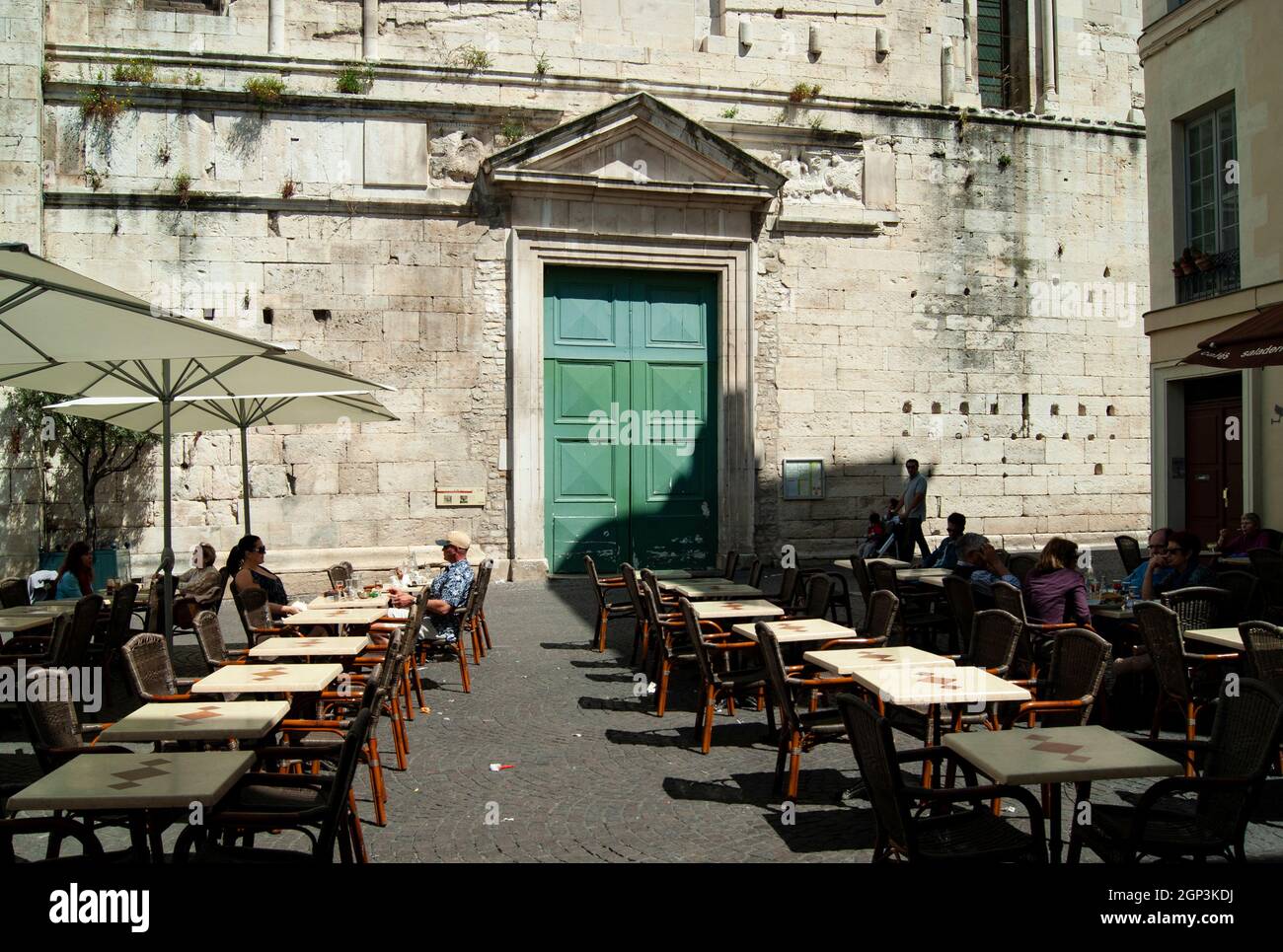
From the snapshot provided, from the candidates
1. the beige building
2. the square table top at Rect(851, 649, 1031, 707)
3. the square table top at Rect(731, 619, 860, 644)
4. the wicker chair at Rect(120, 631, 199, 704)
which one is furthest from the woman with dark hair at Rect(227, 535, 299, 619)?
the beige building

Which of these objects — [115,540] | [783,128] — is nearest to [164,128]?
[115,540]

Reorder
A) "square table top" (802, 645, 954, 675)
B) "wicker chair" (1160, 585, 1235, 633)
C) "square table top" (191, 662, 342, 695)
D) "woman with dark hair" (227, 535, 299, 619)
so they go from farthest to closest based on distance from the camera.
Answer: "woman with dark hair" (227, 535, 299, 619) → "wicker chair" (1160, 585, 1235, 633) → "square table top" (802, 645, 954, 675) → "square table top" (191, 662, 342, 695)

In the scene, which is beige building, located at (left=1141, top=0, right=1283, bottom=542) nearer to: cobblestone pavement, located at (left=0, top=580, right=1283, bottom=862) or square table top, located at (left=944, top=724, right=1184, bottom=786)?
cobblestone pavement, located at (left=0, top=580, right=1283, bottom=862)

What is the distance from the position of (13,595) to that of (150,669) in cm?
402

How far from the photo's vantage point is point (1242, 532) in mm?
10070

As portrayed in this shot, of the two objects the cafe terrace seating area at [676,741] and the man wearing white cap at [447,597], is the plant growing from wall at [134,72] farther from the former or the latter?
the man wearing white cap at [447,597]

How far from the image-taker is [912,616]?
859 centimetres

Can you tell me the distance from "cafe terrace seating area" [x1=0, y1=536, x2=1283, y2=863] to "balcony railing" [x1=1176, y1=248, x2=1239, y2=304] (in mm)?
5361

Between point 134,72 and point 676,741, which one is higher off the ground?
point 134,72

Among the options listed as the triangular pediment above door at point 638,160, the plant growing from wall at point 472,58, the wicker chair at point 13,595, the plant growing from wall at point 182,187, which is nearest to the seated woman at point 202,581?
the wicker chair at point 13,595

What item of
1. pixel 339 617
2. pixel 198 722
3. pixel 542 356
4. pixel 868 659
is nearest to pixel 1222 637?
pixel 868 659

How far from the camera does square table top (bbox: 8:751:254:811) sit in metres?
3.17

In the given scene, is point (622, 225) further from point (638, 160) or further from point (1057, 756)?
point (1057, 756)
